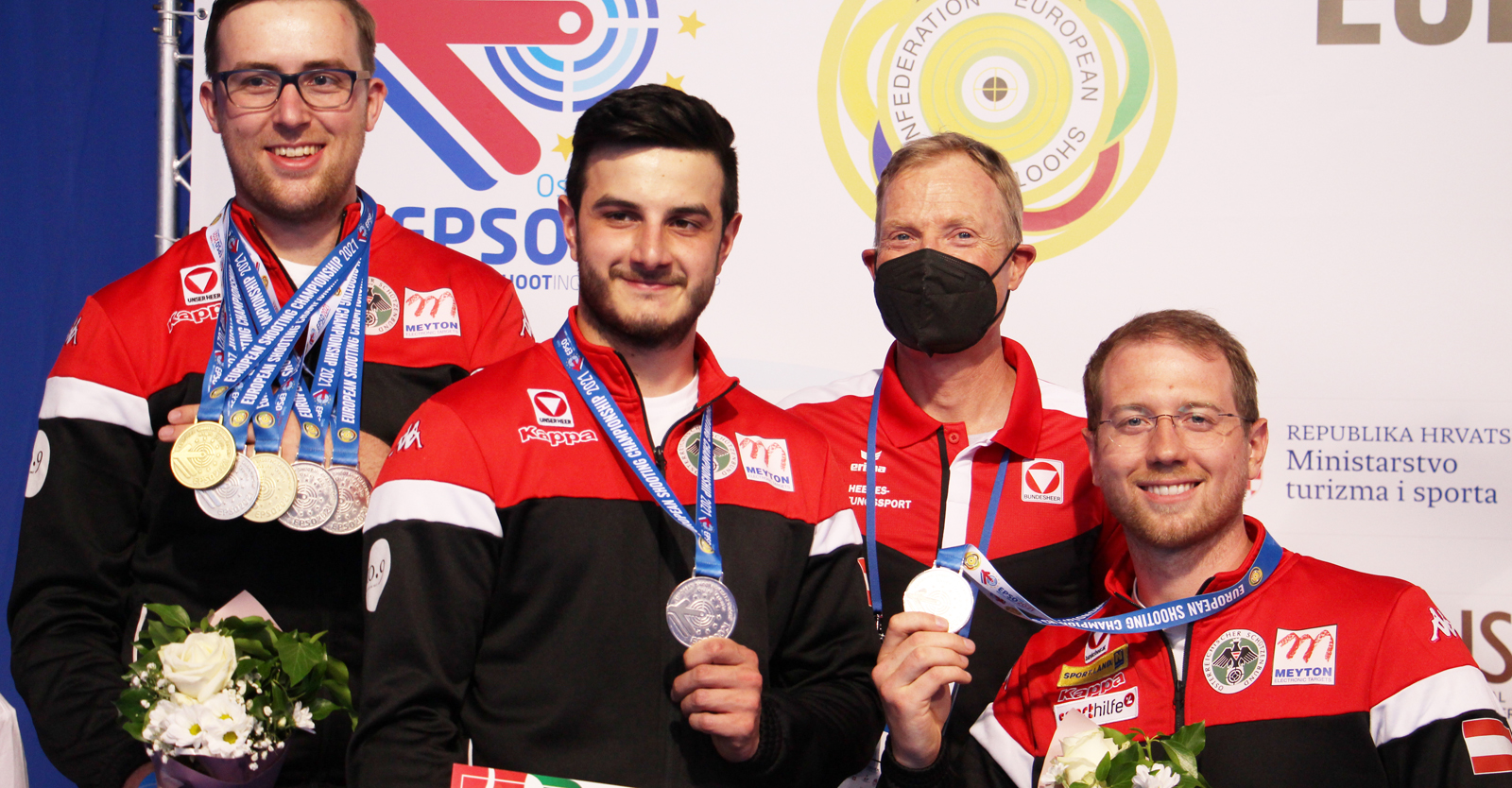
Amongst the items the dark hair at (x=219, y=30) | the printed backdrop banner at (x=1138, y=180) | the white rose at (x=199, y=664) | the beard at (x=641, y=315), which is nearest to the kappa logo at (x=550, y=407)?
the beard at (x=641, y=315)

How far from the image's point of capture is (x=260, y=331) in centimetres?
235

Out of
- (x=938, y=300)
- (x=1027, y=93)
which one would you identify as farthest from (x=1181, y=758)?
(x=1027, y=93)

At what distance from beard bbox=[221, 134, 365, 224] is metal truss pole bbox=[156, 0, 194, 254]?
5.26 ft

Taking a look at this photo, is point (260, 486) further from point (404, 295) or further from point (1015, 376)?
point (1015, 376)

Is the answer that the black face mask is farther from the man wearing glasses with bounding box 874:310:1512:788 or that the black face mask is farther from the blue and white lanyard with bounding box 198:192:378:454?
the blue and white lanyard with bounding box 198:192:378:454

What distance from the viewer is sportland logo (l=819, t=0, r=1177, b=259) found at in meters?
3.70

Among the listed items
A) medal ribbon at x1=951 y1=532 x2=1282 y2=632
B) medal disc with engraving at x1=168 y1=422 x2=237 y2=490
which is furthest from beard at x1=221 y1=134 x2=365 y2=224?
medal ribbon at x1=951 y1=532 x2=1282 y2=632

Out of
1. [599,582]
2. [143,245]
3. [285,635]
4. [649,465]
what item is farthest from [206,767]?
[143,245]

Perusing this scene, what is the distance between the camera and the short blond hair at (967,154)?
2.68 meters

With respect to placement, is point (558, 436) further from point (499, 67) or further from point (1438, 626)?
point (499, 67)

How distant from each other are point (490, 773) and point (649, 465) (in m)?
0.56

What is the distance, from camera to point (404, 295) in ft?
8.24

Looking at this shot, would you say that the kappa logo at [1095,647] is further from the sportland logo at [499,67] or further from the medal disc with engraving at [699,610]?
the sportland logo at [499,67]

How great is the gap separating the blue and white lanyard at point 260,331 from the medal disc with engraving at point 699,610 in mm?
850
